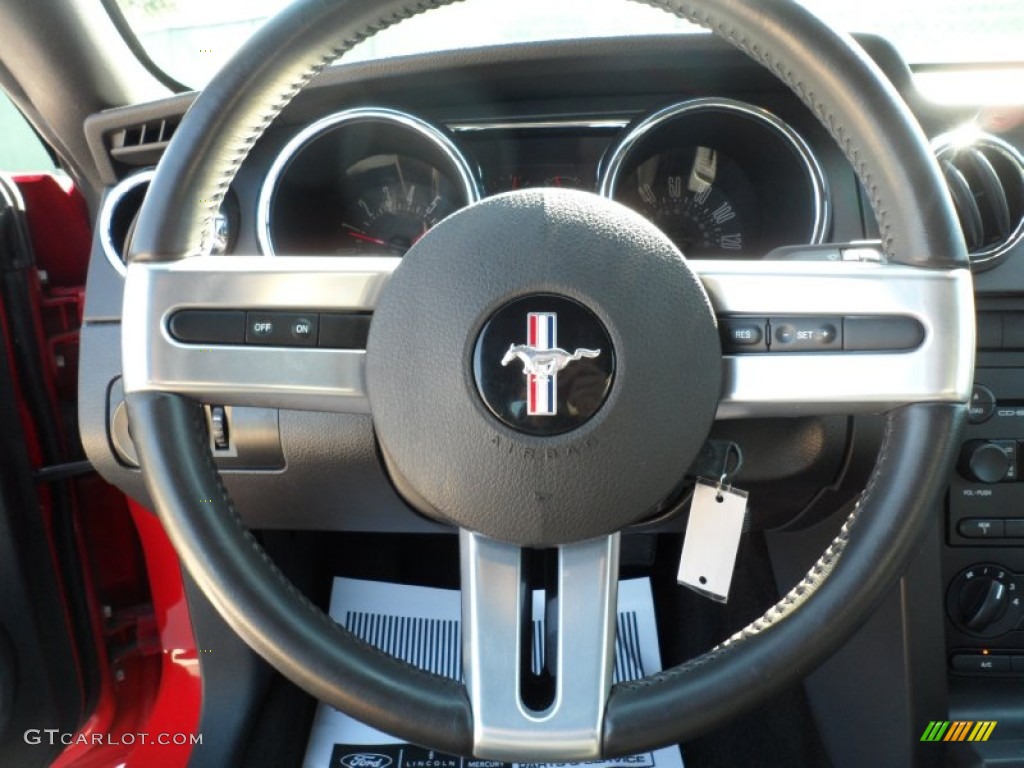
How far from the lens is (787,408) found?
2.81 ft

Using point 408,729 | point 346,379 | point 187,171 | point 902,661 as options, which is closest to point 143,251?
point 187,171

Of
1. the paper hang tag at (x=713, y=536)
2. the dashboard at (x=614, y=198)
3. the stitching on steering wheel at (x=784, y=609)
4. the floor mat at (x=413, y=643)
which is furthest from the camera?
the floor mat at (x=413, y=643)

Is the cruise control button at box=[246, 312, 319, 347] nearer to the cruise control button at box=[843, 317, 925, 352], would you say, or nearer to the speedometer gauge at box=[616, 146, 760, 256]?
the cruise control button at box=[843, 317, 925, 352]

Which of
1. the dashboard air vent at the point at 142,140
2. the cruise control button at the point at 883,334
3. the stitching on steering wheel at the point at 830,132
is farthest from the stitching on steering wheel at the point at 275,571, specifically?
the dashboard air vent at the point at 142,140

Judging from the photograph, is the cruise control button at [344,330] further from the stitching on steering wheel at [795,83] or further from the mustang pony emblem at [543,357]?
the stitching on steering wheel at [795,83]

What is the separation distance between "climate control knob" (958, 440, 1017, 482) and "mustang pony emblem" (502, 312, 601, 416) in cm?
74

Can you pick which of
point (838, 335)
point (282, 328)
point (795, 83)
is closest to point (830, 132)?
point (795, 83)

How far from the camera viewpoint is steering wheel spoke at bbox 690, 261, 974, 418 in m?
0.83

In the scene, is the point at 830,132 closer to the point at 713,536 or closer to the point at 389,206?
the point at 713,536

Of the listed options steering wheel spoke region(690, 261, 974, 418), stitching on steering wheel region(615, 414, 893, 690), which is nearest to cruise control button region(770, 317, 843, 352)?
steering wheel spoke region(690, 261, 974, 418)

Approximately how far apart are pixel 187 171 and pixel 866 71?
0.57 metres

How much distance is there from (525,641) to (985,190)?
32.8 inches

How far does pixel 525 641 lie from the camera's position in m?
0.91

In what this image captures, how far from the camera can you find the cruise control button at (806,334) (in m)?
0.85
